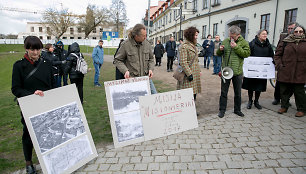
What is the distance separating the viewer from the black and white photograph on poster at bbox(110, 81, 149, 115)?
11.4 ft

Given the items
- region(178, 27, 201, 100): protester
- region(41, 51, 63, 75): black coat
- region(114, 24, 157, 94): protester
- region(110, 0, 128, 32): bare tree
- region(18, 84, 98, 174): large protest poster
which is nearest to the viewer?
region(18, 84, 98, 174): large protest poster

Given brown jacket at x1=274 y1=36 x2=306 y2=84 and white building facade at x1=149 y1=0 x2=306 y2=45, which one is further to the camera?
white building facade at x1=149 y1=0 x2=306 y2=45

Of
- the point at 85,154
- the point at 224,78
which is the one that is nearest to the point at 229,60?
the point at 224,78

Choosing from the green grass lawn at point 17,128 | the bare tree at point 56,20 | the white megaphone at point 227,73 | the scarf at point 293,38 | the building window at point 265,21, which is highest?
the bare tree at point 56,20

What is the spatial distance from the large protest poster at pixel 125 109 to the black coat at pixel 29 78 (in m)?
0.89

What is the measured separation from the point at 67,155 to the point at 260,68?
186 inches

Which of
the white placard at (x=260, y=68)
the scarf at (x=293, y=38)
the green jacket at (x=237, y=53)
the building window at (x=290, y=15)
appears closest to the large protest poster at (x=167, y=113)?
the green jacket at (x=237, y=53)

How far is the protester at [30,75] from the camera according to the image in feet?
8.57

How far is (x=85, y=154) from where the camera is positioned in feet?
9.95

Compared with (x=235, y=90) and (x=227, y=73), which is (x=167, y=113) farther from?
(x=235, y=90)

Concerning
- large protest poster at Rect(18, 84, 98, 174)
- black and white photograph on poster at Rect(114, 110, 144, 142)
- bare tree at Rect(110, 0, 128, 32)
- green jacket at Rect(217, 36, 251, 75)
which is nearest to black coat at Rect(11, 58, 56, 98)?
large protest poster at Rect(18, 84, 98, 174)

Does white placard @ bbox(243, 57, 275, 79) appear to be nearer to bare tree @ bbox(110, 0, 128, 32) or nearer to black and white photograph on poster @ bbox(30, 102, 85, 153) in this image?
black and white photograph on poster @ bbox(30, 102, 85, 153)

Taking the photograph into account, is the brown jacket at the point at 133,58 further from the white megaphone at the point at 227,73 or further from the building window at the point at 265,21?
the building window at the point at 265,21

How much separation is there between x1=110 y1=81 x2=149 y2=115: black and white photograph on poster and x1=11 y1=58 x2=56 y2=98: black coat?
1.00 meters
